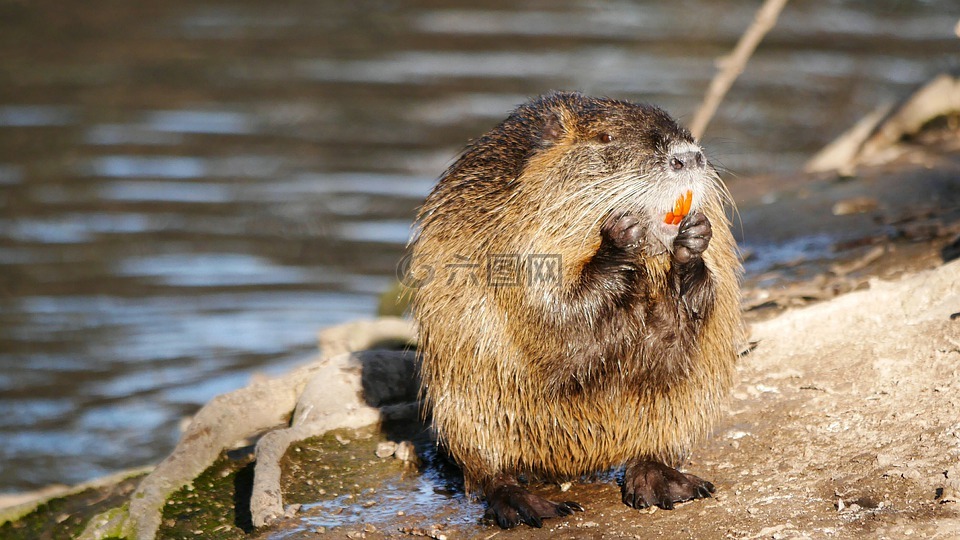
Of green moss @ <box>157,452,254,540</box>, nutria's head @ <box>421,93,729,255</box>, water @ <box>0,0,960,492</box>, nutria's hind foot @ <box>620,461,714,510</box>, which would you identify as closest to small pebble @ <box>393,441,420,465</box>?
green moss @ <box>157,452,254,540</box>

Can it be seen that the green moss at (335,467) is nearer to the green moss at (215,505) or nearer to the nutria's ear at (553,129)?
the green moss at (215,505)

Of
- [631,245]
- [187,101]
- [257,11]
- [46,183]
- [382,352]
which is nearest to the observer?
[631,245]

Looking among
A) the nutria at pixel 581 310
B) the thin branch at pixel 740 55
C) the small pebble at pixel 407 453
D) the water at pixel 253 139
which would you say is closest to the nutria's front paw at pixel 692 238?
the nutria at pixel 581 310

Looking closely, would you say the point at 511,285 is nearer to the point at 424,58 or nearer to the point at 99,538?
the point at 99,538

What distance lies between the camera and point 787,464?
168 inches

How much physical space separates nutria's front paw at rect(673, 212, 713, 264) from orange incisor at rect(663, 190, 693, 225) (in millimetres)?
33

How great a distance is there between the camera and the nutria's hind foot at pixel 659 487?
13.6 ft

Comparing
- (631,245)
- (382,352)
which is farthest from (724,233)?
(382,352)

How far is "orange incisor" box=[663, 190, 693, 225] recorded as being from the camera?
3.96 meters

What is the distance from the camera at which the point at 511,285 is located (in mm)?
4156

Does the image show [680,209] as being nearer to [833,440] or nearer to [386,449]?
[833,440]

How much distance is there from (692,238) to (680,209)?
0.40 ft

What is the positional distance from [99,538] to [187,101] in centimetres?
974

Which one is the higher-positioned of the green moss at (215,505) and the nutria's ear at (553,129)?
the nutria's ear at (553,129)
